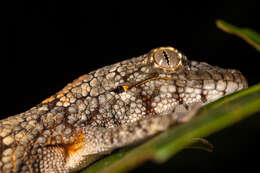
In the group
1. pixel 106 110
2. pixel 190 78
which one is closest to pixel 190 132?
pixel 106 110

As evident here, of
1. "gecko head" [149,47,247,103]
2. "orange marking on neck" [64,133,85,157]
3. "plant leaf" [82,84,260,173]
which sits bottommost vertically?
"plant leaf" [82,84,260,173]

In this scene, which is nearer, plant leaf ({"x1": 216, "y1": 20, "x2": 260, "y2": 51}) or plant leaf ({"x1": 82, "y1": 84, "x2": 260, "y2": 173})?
plant leaf ({"x1": 82, "y1": 84, "x2": 260, "y2": 173})

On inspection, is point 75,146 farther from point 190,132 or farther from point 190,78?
point 190,132

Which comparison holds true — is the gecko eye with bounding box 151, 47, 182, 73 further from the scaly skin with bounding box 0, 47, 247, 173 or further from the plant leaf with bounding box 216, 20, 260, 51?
the plant leaf with bounding box 216, 20, 260, 51

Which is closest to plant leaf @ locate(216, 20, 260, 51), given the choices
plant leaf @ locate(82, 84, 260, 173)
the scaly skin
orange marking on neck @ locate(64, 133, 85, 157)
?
the scaly skin

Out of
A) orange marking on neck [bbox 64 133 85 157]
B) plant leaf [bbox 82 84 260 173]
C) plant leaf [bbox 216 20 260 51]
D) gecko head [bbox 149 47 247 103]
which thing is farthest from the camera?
gecko head [bbox 149 47 247 103]

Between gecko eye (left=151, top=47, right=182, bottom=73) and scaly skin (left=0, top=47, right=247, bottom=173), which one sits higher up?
gecko eye (left=151, top=47, right=182, bottom=73)

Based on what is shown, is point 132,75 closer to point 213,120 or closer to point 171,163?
point 171,163

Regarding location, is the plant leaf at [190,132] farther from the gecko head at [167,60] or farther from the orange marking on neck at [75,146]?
the gecko head at [167,60]

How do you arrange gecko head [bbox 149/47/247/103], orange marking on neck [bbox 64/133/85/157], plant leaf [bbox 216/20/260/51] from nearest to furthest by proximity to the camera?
1. plant leaf [bbox 216/20/260/51]
2. orange marking on neck [bbox 64/133/85/157]
3. gecko head [bbox 149/47/247/103]
